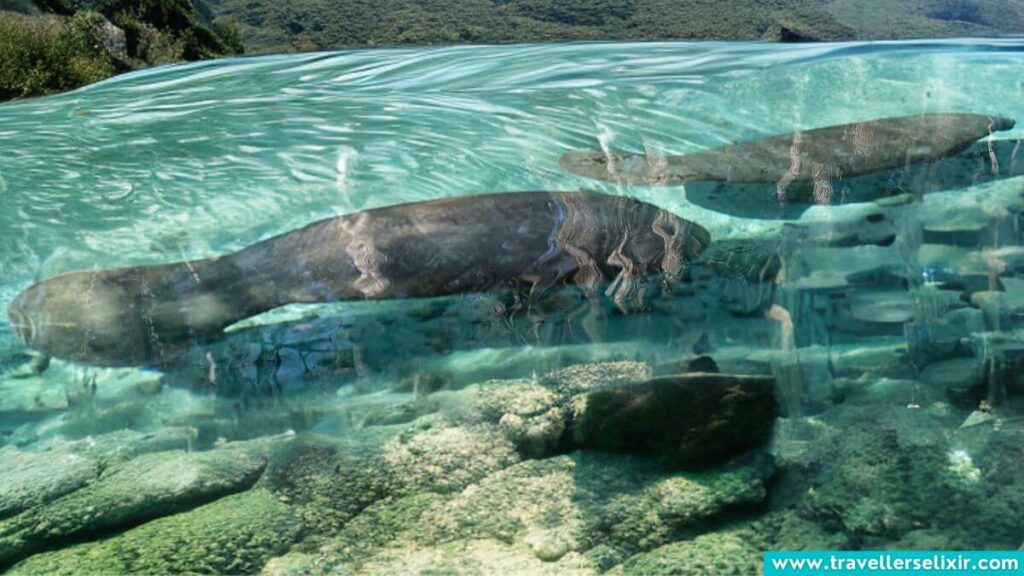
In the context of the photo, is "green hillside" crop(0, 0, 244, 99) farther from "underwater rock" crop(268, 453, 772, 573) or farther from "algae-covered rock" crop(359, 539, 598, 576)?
"algae-covered rock" crop(359, 539, 598, 576)

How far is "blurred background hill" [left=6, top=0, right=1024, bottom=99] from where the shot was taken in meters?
7.86

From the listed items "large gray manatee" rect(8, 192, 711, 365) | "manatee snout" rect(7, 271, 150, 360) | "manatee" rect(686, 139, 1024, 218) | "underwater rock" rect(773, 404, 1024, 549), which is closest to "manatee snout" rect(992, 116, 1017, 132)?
"manatee" rect(686, 139, 1024, 218)

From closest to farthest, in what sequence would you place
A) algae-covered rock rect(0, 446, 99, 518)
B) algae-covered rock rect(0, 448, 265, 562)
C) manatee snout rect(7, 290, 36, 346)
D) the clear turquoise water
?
1. algae-covered rock rect(0, 448, 265, 562)
2. algae-covered rock rect(0, 446, 99, 518)
3. the clear turquoise water
4. manatee snout rect(7, 290, 36, 346)

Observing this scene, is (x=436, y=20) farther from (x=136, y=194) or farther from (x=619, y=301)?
(x=619, y=301)

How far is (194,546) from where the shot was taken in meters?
3.20

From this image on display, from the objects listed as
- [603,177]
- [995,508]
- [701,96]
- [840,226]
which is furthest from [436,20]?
[995,508]

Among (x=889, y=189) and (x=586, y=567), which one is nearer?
(x=586, y=567)

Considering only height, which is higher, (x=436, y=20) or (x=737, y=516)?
(x=436, y=20)

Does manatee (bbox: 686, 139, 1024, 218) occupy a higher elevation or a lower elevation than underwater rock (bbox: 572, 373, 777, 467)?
higher

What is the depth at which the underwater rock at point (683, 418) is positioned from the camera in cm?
346

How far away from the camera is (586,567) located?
311 centimetres

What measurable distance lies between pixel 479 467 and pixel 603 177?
205 centimetres
